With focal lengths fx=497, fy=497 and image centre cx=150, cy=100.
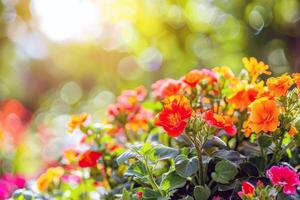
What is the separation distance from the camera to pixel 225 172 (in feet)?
2.87

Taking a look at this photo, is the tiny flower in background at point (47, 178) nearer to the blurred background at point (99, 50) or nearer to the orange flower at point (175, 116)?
the orange flower at point (175, 116)

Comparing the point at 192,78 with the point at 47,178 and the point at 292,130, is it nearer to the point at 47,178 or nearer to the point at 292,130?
the point at 292,130

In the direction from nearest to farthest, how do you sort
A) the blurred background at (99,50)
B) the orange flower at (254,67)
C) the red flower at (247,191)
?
the red flower at (247,191), the orange flower at (254,67), the blurred background at (99,50)

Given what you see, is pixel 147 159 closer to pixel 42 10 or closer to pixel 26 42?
pixel 42 10

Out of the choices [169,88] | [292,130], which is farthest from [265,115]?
[169,88]

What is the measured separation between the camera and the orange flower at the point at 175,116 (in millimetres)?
845

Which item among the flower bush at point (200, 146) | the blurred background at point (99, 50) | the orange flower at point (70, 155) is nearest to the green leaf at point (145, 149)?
the flower bush at point (200, 146)

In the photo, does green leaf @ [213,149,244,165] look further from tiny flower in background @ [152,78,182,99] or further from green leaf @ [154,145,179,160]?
tiny flower in background @ [152,78,182,99]

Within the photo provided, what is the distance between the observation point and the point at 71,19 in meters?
4.13

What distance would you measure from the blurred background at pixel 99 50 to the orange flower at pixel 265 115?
1254 mm

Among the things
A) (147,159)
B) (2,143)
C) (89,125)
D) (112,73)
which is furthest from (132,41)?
(147,159)

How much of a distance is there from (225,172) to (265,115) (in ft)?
0.40

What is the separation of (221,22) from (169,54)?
1.58 feet

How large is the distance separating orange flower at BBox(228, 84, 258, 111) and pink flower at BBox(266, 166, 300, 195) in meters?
0.20
